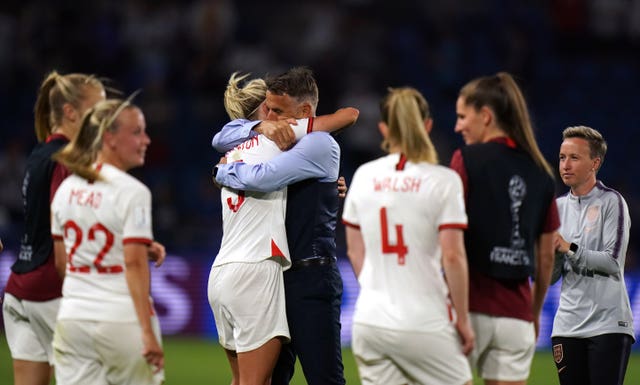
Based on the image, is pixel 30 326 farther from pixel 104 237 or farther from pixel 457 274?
pixel 457 274

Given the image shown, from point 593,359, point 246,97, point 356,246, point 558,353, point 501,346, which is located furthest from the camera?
point 558,353

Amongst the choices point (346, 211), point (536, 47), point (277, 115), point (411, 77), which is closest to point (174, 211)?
point (411, 77)

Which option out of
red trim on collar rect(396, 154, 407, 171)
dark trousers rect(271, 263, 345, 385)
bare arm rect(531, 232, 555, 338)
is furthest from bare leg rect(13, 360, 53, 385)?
bare arm rect(531, 232, 555, 338)

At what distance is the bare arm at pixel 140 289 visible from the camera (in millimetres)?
4902

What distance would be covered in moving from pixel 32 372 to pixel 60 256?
1.00m

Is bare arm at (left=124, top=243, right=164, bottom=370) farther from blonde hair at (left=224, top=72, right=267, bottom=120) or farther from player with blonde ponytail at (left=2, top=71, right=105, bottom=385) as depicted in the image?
blonde hair at (left=224, top=72, right=267, bottom=120)

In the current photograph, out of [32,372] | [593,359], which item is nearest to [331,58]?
[593,359]

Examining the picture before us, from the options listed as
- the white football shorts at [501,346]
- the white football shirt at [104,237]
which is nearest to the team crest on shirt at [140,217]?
the white football shirt at [104,237]

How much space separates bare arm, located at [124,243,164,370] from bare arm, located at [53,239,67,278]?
2.04 ft

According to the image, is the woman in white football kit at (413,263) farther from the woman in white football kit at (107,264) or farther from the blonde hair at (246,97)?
the blonde hair at (246,97)

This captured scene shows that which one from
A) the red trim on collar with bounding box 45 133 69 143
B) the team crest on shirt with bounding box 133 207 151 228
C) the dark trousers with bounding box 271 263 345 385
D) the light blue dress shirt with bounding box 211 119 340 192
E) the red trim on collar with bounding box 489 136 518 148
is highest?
the red trim on collar with bounding box 45 133 69 143

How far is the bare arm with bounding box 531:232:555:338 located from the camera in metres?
5.31

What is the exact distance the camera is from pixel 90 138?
515cm

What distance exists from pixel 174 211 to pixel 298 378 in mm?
5658
